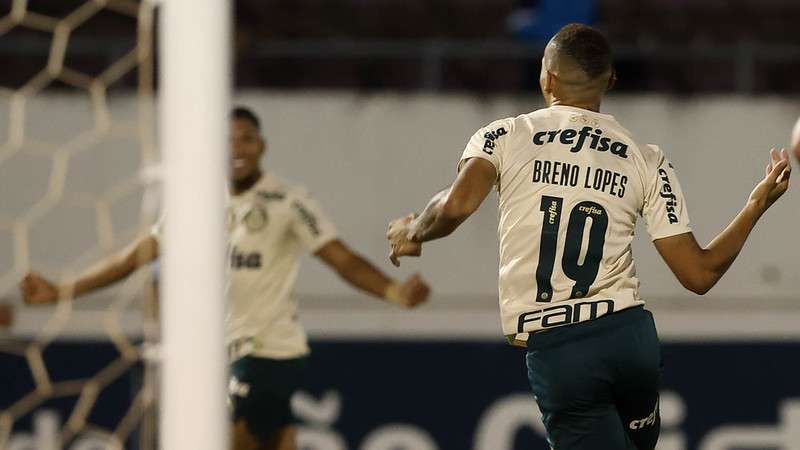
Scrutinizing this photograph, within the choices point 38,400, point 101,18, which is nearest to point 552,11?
point 38,400

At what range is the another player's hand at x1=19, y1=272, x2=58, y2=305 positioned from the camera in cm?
392

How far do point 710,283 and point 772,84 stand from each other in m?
6.15

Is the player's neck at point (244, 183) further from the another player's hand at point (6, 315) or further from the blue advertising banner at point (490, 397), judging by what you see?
the blue advertising banner at point (490, 397)

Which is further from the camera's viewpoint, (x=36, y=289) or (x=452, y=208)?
(x=36, y=289)

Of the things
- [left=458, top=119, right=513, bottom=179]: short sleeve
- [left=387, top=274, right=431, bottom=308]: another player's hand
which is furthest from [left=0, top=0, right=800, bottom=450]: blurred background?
[left=458, top=119, right=513, bottom=179]: short sleeve

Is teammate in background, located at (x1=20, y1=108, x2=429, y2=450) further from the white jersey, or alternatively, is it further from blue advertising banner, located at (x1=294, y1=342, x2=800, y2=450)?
blue advertising banner, located at (x1=294, y1=342, x2=800, y2=450)

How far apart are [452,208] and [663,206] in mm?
554

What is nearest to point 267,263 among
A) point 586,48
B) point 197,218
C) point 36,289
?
point 36,289

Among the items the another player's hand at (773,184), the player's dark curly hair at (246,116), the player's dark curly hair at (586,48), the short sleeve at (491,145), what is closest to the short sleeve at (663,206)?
the another player's hand at (773,184)

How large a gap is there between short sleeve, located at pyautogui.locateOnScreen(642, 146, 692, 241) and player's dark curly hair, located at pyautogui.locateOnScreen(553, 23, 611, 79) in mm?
278

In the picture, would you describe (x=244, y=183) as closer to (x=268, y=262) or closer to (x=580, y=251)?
(x=268, y=262)

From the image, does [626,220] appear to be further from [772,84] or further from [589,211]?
[772,84]

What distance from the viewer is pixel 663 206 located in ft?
11.2

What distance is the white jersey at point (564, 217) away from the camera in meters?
3.37
